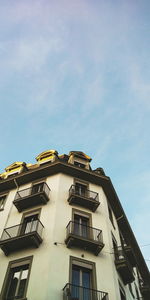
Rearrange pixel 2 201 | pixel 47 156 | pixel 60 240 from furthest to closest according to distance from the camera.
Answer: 1. pixel 47 156
2. pixel 2 201
3. pixel 60 240

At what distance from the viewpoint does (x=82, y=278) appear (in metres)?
13.0

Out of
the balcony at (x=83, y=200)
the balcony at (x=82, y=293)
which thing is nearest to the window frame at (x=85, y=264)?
the balcony at (x=82, y=293)

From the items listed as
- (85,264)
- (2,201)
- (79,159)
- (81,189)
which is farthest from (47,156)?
(85,264)

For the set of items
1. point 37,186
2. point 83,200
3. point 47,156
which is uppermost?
point 47,156

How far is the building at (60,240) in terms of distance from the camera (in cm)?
1226

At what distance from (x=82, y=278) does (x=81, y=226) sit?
355 cm

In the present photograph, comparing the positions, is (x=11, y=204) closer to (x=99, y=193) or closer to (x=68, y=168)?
(x=68, y=168)

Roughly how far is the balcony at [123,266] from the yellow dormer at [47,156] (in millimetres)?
10278

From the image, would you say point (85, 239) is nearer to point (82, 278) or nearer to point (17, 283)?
point (82, 278)

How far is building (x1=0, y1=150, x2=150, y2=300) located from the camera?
40.2 ft

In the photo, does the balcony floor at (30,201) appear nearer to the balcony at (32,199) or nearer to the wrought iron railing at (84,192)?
the balcony at (32,199)

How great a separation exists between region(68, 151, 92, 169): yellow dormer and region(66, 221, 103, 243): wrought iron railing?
7.43 meters

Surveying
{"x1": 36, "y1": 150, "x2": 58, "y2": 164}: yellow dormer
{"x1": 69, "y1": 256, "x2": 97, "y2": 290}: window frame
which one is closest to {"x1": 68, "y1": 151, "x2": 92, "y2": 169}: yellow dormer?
{"x1": 36, "y1": 150, "x2": 58, "y2": 164}: yellow dormer

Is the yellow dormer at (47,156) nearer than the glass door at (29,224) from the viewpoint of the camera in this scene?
No
